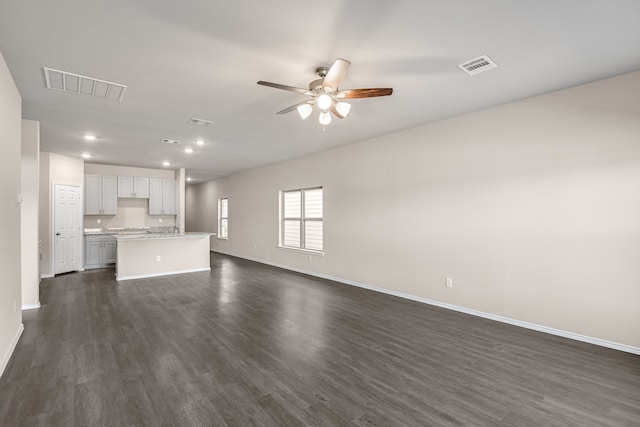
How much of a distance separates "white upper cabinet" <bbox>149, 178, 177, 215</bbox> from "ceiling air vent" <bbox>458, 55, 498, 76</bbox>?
8101 millimetres

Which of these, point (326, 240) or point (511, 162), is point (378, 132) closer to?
point (511, 162)

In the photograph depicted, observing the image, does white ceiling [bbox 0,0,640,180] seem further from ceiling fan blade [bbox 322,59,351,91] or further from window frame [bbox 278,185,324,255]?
window frame [bbox 278,185,324,255]

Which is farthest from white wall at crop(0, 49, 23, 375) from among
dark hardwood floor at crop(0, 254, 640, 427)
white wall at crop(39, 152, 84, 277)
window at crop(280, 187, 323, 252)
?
window at crop(280, 187, 323, 252)

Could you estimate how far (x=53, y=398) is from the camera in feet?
7.05

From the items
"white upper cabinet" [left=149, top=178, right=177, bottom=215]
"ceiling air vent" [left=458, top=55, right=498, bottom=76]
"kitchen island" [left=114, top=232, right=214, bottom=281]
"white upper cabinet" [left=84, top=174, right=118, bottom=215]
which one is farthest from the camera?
"white upper cabinet" [left=149, top=178, right=177, bottom=215]

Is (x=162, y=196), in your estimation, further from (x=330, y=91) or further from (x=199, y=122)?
(x=330, y=91)

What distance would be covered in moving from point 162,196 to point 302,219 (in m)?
4.36

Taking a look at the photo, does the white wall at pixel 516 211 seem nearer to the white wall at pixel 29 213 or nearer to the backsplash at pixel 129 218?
the white wall at pixel 29 213

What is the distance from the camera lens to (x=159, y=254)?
6473 millimetres

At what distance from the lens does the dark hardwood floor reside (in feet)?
6.54

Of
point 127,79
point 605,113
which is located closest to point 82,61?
point 127,79

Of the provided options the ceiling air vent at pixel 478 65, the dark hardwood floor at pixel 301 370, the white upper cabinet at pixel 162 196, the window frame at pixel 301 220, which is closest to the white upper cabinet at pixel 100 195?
the white upper cabinet at pixel 162 196

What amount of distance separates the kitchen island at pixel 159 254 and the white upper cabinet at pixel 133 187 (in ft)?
5.89

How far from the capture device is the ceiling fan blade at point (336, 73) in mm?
2312
